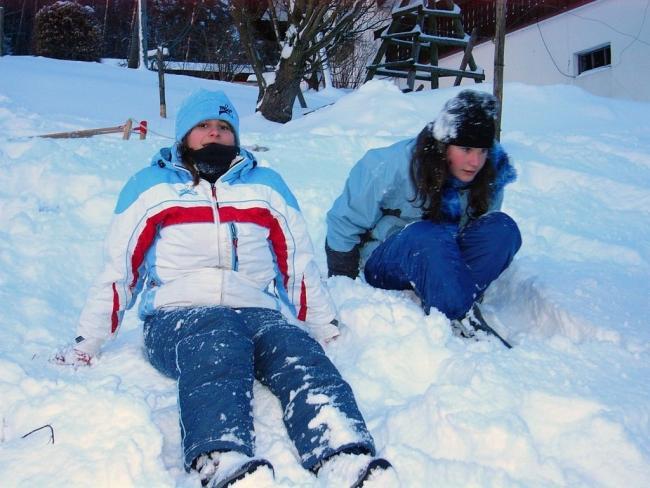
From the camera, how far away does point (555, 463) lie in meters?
1.74

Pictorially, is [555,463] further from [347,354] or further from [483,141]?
[483,141]

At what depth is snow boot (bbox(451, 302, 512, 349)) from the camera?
Answer: 2506 mm

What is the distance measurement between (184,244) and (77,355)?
498 millimetres

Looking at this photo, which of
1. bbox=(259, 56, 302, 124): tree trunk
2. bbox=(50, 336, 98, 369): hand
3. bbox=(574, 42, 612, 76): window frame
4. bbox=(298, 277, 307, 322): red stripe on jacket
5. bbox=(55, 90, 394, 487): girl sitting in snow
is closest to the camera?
bbox=(55, 90, 394, 487): girl sitting in snow

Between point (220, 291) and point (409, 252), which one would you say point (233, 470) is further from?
point (409, 252)

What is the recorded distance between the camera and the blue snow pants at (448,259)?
8.28 ft

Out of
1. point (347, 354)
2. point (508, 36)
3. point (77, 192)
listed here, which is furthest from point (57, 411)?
point (508, 36)

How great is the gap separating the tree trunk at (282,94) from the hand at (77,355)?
25.2ft

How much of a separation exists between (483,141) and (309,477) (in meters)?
1.41

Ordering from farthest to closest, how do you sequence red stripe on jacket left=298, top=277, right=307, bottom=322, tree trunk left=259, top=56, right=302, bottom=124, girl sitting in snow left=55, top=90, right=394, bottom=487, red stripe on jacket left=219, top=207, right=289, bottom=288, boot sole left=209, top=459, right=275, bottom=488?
tree trunk left=259, top=56, right=302, bottom=124, red stripe on jacket left=298, top=277, right=307, bottom=322, red stripe on jacket left=219, top=207, right=289, bottom=288, girl sitting in snow left=55, top=90, right=394, bottom=487, boot sole left=209, top=459, right=275, bottom=488

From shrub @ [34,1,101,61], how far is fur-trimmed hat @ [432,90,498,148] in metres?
16.8

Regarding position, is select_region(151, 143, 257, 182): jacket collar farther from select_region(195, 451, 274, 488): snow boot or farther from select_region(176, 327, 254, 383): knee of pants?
select_region(195, 451, 274, 488): snow boot

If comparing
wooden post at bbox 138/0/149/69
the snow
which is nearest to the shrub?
wooden post at bbox 138/0/149/69

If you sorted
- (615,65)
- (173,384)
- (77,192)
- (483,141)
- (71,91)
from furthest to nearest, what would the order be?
(71,91)
(615,65)
(77,192)
(483,141)
(173,384)
